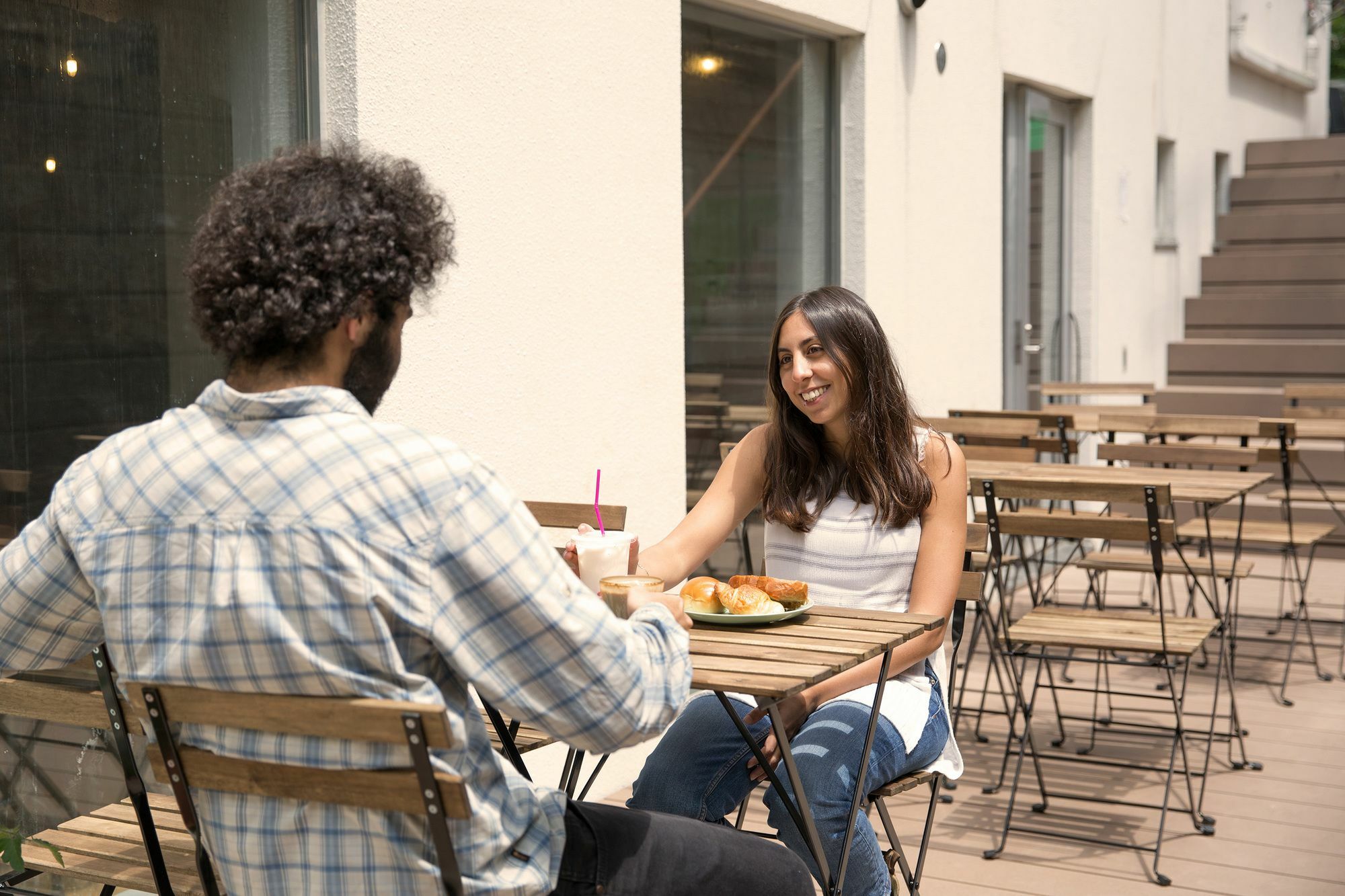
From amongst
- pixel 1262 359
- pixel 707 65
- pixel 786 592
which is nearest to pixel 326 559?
pixel 786 592

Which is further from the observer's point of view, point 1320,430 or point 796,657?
point 1320,430

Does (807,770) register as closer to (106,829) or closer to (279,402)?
(106,829)

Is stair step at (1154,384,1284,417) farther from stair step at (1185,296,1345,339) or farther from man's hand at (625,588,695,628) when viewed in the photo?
man's hand at (625,588,695,628)

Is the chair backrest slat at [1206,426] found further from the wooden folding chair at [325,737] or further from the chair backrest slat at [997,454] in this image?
the wooden folding chair at [325,737]

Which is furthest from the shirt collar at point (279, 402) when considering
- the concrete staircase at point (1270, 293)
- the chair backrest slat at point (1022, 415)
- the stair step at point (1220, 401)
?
the concrete staircase at point (1270, 293)

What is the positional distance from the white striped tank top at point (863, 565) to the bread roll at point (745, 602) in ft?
1.17

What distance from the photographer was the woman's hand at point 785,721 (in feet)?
8.26

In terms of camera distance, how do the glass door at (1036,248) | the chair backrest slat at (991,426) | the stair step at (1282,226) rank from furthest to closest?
the stair step at (1282,226)
the glass door at (1036,248)
the chair backrest slat at (991,426)

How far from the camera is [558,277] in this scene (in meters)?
3.97

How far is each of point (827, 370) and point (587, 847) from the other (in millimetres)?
1251

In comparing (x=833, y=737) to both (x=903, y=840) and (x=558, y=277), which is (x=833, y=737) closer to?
(x=903, y=840)

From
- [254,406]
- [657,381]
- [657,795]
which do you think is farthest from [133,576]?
[657,381]

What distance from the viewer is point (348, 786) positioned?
4.83ft

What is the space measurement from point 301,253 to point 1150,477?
4171 mm
